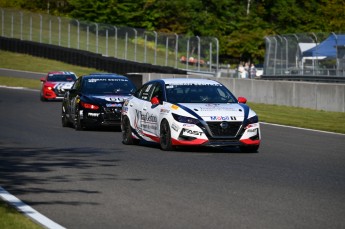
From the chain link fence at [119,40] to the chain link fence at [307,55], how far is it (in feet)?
13.6

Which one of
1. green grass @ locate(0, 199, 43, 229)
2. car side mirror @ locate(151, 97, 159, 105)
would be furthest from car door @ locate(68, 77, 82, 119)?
green grass @ locate(0, 199, 43, 229)

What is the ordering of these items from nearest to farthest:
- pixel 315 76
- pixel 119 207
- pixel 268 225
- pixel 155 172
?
1. pixel 268 225
2. pixel 119 207
3. pixel 155 172
4. pixel 315 76

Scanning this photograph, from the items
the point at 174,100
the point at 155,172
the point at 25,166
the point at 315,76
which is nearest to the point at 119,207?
the point at 155,172

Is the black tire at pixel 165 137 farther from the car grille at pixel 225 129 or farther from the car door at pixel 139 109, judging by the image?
the car door at pixel 139 109

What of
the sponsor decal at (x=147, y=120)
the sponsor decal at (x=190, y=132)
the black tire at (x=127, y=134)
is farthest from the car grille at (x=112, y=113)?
the sponsor decal at (x=190, y=132)

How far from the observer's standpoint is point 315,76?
140 ft

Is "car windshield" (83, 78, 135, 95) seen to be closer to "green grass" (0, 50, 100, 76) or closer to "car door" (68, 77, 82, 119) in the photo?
"car door" (68, 77, 82, 119)

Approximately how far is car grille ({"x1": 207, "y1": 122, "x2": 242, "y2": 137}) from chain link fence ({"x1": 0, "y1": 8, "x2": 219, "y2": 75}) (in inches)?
1324

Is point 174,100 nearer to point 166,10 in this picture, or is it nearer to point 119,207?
point 119,207

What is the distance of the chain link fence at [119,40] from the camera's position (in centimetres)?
5312

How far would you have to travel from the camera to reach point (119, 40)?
193 ft

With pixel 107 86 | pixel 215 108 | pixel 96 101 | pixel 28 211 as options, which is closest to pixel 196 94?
pixel 215 108

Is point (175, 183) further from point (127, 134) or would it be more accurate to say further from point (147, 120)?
point (127, 134)

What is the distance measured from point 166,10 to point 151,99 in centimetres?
7734
